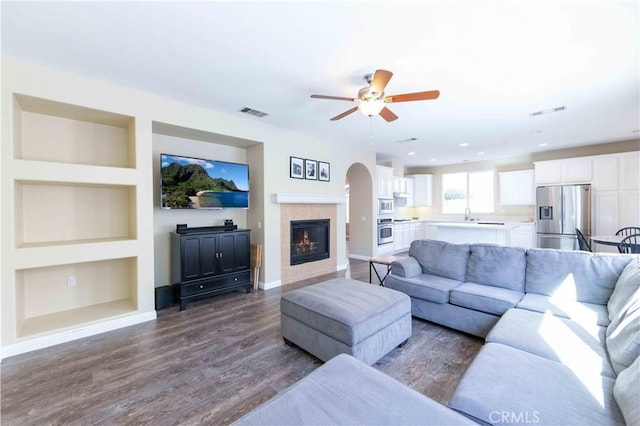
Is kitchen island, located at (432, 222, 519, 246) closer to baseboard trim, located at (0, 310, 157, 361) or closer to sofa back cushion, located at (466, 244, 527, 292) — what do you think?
sofa back cushion, located at (466, 244, 527, 292)

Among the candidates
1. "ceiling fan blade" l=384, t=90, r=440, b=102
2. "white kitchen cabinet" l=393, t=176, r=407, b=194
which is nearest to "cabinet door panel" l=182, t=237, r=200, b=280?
"ceiling fan blade" l=384, t=90, r=440, b=102

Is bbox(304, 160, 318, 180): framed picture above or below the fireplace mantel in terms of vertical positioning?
above

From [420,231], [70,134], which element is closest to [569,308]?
[70,134]

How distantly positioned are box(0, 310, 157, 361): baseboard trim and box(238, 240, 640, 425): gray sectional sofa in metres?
2.75

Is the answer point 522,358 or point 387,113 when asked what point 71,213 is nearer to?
point 387,113

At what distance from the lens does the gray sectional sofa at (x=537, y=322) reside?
1215mm

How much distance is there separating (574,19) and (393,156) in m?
5.14

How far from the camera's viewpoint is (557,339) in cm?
181

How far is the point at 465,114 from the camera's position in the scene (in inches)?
155

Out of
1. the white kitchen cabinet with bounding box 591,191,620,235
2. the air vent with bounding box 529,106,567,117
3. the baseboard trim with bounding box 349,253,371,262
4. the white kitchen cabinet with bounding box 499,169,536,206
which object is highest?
the air vent with bounding box 529,106,567,117

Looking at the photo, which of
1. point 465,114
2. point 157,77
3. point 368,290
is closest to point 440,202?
point 465,114

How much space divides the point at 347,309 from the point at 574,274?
217cm

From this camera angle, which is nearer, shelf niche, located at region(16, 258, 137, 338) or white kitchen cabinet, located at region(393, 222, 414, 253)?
shelf niche, located at region(16, 258, 137, 338)

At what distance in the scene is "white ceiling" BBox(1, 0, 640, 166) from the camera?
1.89 meters
